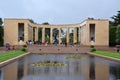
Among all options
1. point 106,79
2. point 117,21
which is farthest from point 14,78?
point 117,21

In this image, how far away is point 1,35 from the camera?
52531 mm

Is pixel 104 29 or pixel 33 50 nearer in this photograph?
pixel 33 50

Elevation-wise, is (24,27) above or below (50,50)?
above

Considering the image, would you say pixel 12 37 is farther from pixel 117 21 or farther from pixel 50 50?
pixel 117 21

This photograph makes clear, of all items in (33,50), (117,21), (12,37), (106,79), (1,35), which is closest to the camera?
(106,79)

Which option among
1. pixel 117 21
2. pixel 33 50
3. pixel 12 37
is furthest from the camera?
pixel 117 21

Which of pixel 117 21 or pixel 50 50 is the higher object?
pixel 117 21

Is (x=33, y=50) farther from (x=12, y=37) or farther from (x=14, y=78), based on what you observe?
(x=14, y=78)

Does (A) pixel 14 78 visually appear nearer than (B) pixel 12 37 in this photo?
Yes

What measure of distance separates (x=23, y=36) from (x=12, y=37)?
2.94 meters

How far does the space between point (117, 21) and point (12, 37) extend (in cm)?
2618

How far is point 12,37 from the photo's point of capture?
1933 inches

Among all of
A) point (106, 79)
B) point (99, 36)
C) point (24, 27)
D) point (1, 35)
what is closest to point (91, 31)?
point (99, 36)

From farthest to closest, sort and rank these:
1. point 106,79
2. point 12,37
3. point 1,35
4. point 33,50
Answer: point 1,35
point 12,37
point 33,50
point 106,79
